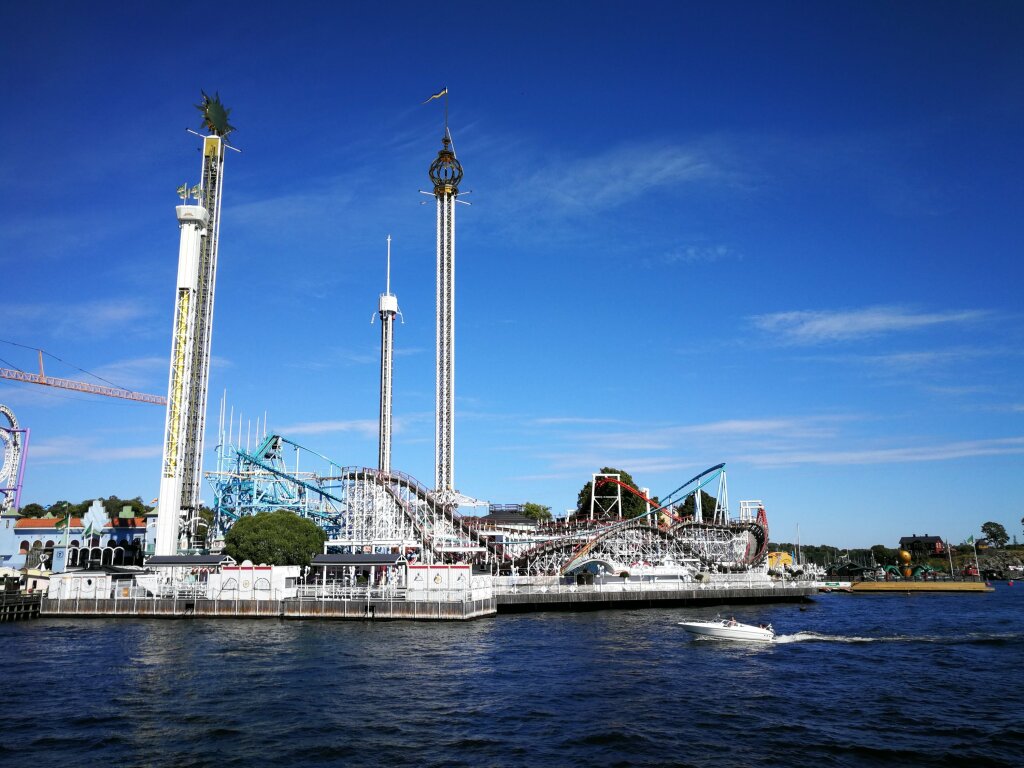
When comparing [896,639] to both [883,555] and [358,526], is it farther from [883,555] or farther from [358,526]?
[883,555]

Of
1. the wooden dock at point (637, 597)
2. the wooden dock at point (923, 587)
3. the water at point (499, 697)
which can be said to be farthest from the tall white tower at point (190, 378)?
the wooden dock at point (923, 587)

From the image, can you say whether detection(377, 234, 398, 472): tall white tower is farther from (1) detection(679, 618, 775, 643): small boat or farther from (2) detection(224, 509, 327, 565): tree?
(1) detection(679, 618, 775, 643): small boat

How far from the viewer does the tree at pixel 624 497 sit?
121500 millimetres

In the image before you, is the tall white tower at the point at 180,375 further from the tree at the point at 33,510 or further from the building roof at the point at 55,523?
the tree at the point at 33,510

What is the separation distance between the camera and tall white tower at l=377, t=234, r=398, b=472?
115 metres

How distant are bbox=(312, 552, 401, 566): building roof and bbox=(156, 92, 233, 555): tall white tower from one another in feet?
87.2

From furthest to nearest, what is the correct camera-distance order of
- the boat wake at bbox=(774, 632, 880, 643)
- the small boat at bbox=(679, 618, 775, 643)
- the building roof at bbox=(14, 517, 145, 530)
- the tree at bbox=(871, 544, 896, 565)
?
1. the tree at bbox=(871, 544, 896, 565)
2. the building roof at bbox=(14, 517, 145, 530)
3. the boat wake at bbox=(774, 632, 880, 643)
4. the small boat at bbox=(679, 618, 775, 643)

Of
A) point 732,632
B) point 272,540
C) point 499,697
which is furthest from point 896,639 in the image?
point 272,540

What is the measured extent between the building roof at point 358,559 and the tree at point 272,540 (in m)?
7.21

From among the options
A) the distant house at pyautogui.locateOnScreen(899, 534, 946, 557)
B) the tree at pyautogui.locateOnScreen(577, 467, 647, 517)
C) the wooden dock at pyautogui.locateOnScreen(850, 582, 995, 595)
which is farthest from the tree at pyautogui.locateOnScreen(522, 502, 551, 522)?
the distant house at pyautogui.locateOnScreen(899, 534, 946, 557)

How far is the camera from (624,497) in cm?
12419

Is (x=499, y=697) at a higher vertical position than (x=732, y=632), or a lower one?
lower

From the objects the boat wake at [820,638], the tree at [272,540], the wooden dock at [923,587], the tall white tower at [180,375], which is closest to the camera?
the boat wake at [820,638]

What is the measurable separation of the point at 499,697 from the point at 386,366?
3464 inches
